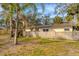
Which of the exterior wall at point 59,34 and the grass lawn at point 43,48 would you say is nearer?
the grass lawn at point 43,48

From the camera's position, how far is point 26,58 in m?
7.45

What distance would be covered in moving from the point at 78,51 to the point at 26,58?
1081 millimetres

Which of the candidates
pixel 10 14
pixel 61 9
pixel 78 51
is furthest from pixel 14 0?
pixel 78 51

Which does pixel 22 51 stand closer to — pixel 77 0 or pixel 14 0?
pixel 14 0

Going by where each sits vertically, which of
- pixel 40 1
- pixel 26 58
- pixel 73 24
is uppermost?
pixel 40 1

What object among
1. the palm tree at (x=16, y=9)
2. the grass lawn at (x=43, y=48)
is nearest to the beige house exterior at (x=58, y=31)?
the grass lawn at (x=43, y=48)

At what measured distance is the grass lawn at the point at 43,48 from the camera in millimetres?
7547

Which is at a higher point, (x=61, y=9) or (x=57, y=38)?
(x=61, y=9)

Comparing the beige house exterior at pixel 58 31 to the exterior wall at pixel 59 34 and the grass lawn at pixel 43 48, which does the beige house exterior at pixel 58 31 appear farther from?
the grass lawn at pixel 43 48

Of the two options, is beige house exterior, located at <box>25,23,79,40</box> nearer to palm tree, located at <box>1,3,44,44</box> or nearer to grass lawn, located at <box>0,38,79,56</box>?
grass lawn, located at <box>0,38,79,56</box>

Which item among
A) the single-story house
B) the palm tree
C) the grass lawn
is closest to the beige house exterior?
the single-story house

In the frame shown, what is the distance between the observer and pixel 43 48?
25.0ft

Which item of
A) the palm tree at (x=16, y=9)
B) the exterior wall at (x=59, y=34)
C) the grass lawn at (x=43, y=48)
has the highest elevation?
the palm tree at (x=16, y=9)

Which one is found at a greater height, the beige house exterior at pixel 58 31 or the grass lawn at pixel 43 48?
the beige house exterior at pixel 58 31
